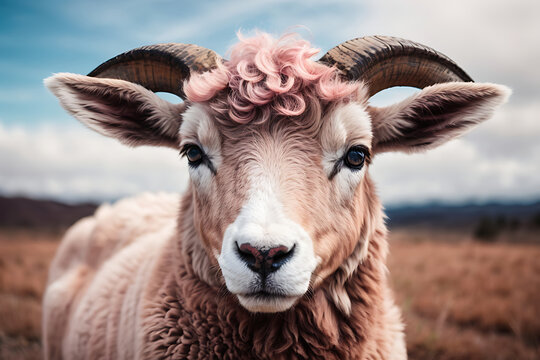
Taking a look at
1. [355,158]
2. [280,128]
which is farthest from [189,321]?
[355,158]

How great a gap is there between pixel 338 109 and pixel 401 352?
7.30 ft

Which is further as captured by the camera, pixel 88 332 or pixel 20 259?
pixel 20 259

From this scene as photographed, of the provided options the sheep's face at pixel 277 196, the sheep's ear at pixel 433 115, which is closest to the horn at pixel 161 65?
the sheep's face at pixel 277 196

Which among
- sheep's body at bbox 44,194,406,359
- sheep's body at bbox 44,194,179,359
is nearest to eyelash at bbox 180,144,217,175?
sheep's body at bbox 44,194,406,359

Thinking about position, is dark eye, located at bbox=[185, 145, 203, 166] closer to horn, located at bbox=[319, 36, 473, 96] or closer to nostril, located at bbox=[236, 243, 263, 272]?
nostril, located at bbox=[236, 243, 263, 272]

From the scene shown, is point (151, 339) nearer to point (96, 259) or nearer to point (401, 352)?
point (401, 352)

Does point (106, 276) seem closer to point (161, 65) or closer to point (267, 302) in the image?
point (161, 65)

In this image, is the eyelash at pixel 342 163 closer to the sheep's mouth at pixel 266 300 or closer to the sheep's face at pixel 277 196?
the sheep's face at pixel 277 196

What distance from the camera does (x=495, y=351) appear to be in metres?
→ 6.03

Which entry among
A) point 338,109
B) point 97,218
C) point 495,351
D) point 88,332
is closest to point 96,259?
point 97,218

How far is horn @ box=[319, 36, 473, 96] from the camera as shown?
312 centimetres

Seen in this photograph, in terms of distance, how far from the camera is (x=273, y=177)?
97.3 inches

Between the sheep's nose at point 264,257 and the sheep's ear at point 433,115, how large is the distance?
163 cm

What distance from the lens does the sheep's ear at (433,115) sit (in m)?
3.12
